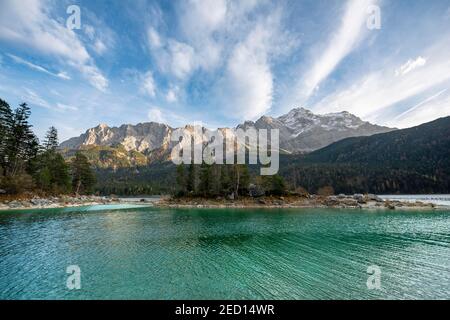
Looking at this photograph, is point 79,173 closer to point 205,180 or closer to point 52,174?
point 52,174

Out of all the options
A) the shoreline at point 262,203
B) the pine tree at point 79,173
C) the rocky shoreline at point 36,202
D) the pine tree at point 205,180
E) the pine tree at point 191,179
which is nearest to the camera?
the rocky shoreline at point 36,202

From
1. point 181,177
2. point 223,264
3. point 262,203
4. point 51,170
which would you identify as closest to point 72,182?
point 51,170

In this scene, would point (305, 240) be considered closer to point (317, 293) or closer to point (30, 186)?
point (317, 293)

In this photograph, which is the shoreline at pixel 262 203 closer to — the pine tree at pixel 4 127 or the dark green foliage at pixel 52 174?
the dark green foliage at pixel 52 174

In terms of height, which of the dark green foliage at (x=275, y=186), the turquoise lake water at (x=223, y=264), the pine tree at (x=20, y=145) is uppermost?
the pine tree at (x=20, y=145)

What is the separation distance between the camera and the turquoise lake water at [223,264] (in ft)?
44.5

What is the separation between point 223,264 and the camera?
18.8 meters

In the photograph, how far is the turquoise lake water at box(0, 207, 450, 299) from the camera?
13.6 m

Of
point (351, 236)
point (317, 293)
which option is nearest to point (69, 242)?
point (317, 293)

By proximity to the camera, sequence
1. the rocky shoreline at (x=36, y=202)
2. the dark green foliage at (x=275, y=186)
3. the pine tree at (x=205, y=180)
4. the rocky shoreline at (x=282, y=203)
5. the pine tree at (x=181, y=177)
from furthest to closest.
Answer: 1. the pine tree at (x=181, y=177)
2. the pine tree at (x=205, y=180)
3. the dark green foliage at (x=275, y=186)
4. the rocky shoreline at (x=282, y=203)
5. the rocky shoreline at (x=36, y=202)

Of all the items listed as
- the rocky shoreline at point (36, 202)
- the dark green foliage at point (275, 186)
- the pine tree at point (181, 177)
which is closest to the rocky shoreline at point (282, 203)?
the dark green foliage at point (275, 186)

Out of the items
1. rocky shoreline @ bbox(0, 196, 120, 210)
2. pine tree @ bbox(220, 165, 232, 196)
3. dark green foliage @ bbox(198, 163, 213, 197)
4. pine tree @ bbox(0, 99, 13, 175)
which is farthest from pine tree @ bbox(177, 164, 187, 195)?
pine tree @ bbox(0, 99, 13, 175)
